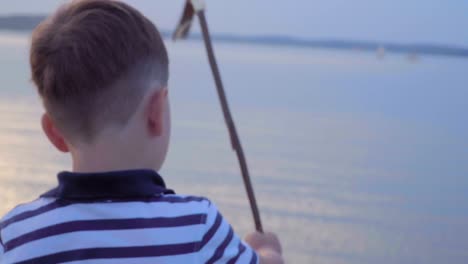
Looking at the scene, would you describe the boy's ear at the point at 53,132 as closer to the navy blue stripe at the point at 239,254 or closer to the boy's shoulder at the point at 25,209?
the boy's shoulder at the point at 25,209

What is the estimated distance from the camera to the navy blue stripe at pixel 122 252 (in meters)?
1.02

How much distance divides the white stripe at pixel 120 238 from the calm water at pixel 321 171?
0.66 m

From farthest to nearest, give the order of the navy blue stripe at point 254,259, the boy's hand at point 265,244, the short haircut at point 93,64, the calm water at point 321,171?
1. the calm water at point 321,171
2. the boy's hand at point 265,244
3. the navy blue stripe at point 254,259
4. the short haircut at point 93,64

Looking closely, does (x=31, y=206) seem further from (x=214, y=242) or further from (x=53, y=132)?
(x=214, y=242)

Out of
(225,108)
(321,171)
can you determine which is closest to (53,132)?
(225,108)

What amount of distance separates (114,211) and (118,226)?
0.06 feet

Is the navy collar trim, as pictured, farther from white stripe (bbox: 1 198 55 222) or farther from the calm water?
the calm water

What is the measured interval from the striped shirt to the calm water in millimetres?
631

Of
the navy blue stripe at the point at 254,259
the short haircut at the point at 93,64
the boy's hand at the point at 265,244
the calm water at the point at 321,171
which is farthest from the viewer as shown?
the calm water at the point at 321,171

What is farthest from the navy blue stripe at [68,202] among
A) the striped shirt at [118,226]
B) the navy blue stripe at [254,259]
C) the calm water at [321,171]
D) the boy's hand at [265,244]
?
the calm water at [321,171]

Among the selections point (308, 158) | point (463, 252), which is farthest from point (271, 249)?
point (308, 158)

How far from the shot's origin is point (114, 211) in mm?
1034

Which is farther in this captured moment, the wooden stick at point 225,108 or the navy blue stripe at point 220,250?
the wooden stick at point 225,108

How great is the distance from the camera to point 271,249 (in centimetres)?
128
